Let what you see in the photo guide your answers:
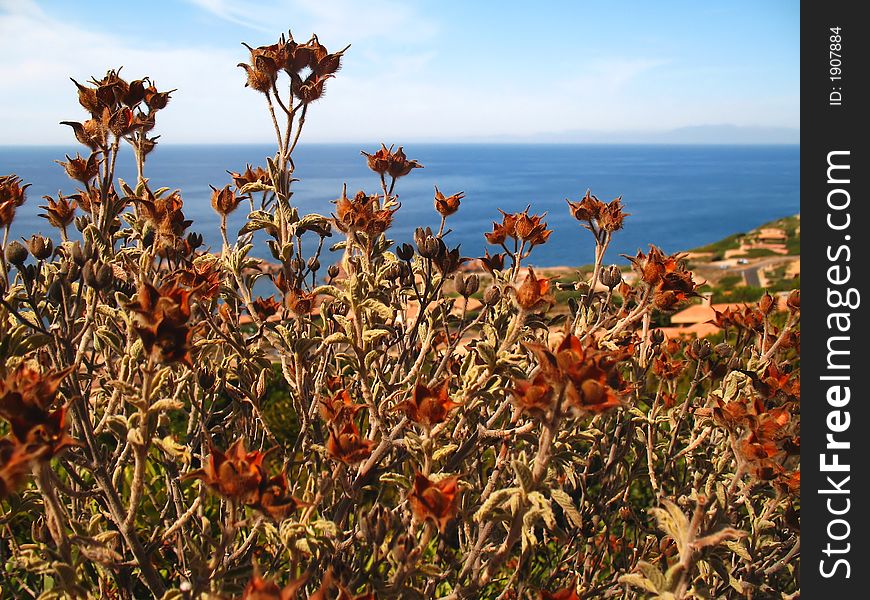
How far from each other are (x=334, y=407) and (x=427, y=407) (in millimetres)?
259

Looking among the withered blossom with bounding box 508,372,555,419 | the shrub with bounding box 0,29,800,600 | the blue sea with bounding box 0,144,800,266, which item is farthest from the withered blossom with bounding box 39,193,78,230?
the blue sea with bounding box 0,144,800,266

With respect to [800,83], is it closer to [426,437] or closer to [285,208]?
[426,437]

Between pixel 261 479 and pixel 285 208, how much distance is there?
105 centimetres

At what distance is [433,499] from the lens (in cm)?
127

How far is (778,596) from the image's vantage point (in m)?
1.93

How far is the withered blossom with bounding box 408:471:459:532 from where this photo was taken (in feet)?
4.15

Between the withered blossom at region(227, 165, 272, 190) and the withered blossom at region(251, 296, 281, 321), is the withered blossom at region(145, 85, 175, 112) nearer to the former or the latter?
the withered blossom at region(227, 165, 272, 190)

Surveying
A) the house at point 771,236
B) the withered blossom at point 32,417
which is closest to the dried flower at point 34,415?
the withered blossom at point 32,417

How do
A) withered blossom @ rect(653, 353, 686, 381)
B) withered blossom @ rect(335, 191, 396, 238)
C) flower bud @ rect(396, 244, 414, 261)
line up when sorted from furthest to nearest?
withered blossom @ rect(653, 353, 686, 381)
flower bud @ rect(396, 244, 414, 261)
withered blossom @ rect(335, 191, 396, 238)

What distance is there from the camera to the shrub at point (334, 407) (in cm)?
122

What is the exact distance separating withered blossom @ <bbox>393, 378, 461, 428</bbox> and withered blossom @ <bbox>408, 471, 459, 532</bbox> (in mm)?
166

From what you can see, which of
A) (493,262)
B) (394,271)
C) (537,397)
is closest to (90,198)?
(394,271)

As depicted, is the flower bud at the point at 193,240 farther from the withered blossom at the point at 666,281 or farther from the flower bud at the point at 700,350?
the flower bud at the point at 700,350

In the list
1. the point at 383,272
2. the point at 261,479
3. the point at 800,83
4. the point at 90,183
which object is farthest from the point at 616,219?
the point at 90,183
